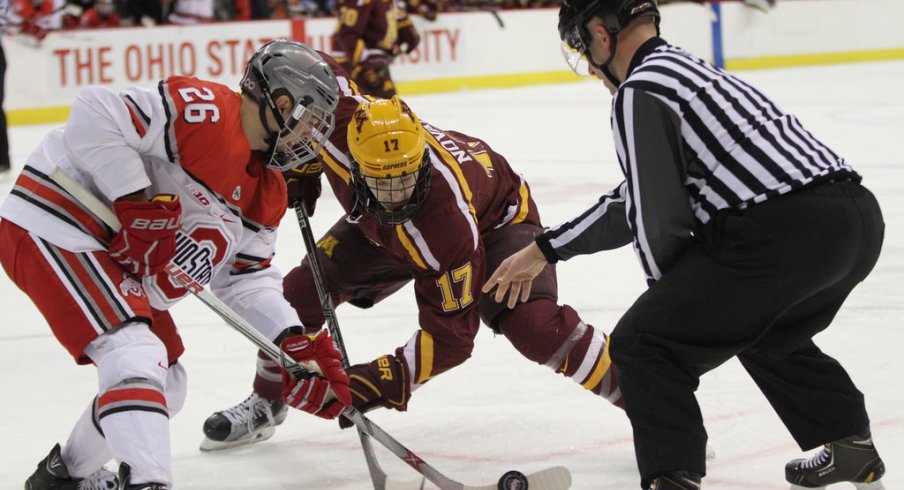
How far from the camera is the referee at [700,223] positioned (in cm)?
198

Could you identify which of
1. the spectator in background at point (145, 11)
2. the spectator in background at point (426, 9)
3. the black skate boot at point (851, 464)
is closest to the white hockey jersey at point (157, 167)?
the black skate boot at point (851, 464)

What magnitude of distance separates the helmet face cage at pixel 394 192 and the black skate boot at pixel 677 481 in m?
0.81

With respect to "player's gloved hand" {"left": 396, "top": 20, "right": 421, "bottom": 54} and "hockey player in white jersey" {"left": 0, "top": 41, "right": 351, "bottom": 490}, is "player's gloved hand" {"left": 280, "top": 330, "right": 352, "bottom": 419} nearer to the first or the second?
"hockey player in white jersey" {"left": 0, "top": 41, "right": 351, "bottom": 490}

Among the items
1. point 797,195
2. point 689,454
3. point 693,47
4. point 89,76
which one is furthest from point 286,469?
point 693,47

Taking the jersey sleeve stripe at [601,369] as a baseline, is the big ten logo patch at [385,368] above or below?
above

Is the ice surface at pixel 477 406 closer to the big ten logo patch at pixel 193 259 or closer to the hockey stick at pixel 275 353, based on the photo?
the hockey stick at pixel 275 353

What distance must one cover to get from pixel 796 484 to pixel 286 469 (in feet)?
3.65

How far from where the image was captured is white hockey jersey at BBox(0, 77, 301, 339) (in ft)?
7.42

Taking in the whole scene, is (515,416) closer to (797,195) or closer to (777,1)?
(797,195)

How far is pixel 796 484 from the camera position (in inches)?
95.2

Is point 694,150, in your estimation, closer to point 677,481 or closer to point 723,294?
point 723,294

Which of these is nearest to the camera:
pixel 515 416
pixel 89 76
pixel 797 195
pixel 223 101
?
pixel 797 195

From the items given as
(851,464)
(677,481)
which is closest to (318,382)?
(677,481)

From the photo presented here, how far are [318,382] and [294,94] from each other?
0.57 meters
